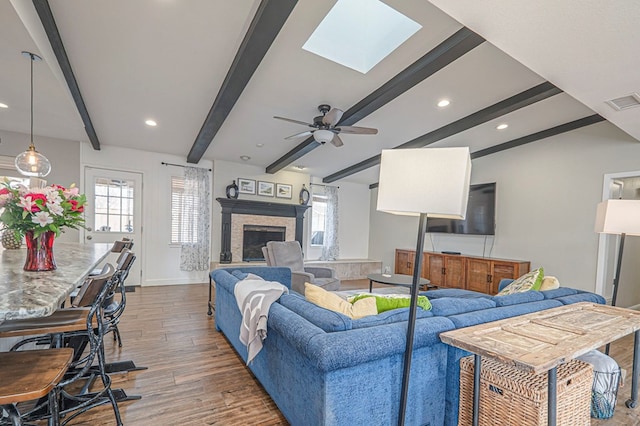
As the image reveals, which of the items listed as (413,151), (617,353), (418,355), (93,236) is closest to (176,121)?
(93,236)

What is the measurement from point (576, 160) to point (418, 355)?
4756 mm

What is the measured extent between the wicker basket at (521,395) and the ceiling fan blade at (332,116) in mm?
2498

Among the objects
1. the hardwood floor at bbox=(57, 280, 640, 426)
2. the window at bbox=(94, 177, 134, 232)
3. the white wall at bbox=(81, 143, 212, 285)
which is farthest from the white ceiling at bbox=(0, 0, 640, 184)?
the hardwood floor at bbox=(57, 280, 640, 426)

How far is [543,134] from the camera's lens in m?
4.68

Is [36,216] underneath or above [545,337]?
above

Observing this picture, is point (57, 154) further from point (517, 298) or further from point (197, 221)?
point (517, 298)

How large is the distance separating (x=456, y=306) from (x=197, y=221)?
5092 mm

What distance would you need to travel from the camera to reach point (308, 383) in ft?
4.81

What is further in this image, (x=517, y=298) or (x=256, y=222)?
(x=256, y=222)

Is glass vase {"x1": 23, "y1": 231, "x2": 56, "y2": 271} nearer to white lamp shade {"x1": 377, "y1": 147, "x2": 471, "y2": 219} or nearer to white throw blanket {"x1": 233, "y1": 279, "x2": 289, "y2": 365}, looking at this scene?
white throw blanket {"x1": 233, "y1": 279, "x2": 289, "y2": 365}

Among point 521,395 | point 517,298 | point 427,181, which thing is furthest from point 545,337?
point 427,181

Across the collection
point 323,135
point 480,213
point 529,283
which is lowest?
point 529,283

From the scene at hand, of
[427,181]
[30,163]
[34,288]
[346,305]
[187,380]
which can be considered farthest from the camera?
[30,163]

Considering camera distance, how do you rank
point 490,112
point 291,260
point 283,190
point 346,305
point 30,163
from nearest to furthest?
point 346,305
point 30,163
point 490,112
point 291,260
point 283,190
